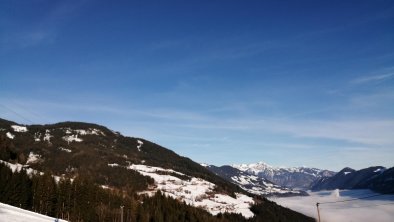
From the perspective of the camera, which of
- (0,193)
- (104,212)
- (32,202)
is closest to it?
(0,193)

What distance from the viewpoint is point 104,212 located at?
7126 inches

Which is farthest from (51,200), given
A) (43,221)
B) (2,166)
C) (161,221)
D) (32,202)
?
(43,221)

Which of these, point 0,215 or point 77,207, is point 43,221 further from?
point 77,207

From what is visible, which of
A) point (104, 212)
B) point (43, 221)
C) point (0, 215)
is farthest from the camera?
point (104, 212)

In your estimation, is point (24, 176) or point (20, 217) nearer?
point (20, 217)

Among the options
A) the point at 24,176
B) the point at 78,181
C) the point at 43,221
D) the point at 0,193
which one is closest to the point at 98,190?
the point at 78,181

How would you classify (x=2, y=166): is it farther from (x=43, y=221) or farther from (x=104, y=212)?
(x=43, y=221)

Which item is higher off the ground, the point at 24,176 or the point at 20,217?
the point at 24,176

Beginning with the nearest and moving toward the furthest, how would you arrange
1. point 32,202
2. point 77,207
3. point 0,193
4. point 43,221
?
1. point 43,221
2. point 0,193
3. point 32,202
4. point 77,207

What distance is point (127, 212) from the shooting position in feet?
653

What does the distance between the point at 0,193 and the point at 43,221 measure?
76133mm

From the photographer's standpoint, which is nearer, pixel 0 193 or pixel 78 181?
pixel 0 193

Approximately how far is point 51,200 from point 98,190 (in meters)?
35.4

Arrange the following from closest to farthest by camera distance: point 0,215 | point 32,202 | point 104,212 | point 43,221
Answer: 1. point 0,215
2. point 43,221
3. point 32,202
4. point 104,212
